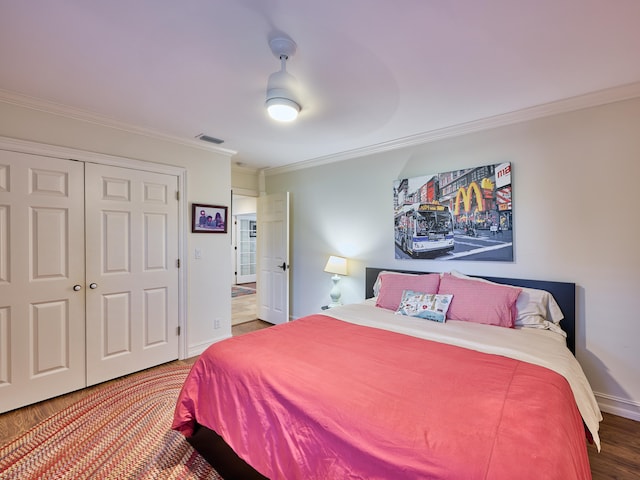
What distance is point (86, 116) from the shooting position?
2559 mm

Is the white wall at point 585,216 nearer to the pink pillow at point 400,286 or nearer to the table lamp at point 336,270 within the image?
the pink pillow at point 400,286

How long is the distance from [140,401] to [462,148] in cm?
354

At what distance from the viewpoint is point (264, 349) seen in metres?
1.72

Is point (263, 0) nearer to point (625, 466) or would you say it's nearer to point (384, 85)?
point (384, 85)

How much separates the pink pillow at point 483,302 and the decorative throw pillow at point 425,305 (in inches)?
3.1

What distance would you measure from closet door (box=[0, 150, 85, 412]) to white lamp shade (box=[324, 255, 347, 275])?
2.39m

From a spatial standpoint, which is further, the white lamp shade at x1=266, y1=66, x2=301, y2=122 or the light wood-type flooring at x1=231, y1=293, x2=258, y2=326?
the light wood-type flooring at x1=231, y1=293, x2=258, y2=326

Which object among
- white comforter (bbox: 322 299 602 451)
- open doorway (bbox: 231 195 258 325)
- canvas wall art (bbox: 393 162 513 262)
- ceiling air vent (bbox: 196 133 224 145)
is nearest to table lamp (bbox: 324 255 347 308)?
canvas wall art (bbox: 393 162 513 262)

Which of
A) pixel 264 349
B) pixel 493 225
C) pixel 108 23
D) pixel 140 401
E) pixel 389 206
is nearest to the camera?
pixel 108 23

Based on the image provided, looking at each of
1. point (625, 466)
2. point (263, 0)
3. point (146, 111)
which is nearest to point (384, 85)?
point (263, 0)

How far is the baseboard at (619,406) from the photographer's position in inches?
84.6

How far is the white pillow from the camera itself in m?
2.23

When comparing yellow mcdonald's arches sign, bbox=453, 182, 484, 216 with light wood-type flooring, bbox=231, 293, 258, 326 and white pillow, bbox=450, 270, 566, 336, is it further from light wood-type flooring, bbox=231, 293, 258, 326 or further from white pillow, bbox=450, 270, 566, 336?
light wood-type flooring, bbox=231, 293, 258, 326

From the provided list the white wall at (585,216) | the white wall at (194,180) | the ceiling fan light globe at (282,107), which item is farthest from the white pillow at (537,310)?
the white wall at (194,180)
